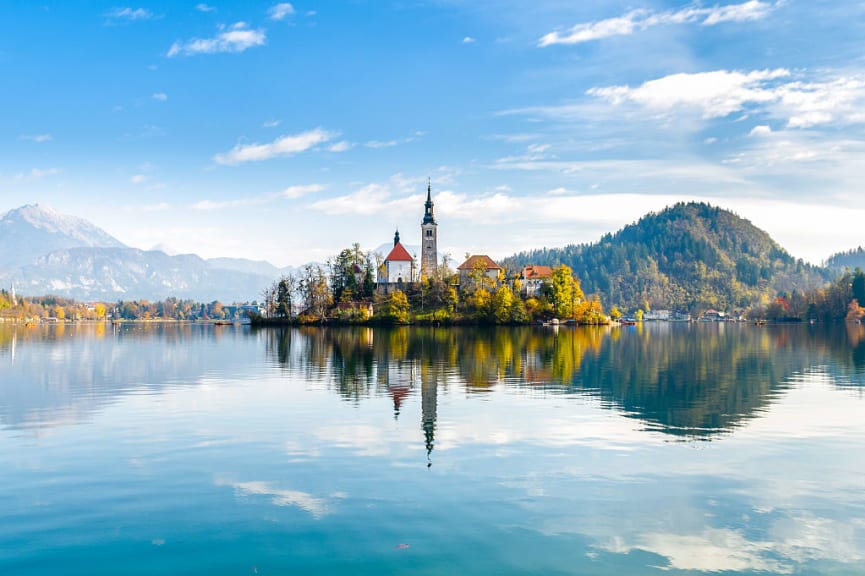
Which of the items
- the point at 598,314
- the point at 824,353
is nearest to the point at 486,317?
the point at 598,314

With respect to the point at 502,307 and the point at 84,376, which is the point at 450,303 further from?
the point at 84,376

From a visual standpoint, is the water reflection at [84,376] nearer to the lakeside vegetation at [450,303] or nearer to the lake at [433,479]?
the lake at [433,479]

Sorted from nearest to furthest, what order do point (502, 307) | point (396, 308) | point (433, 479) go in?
point (433, 479) < point (502, 307) < point (396, 308)

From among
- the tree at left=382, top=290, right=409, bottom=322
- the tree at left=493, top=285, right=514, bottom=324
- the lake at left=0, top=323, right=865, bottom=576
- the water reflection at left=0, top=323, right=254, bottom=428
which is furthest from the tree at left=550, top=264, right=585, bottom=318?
the lake at left=0, top=323, right=865, bottom=576

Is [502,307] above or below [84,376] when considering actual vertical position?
above

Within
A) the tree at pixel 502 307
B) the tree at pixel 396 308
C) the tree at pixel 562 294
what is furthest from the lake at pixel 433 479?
the tree at pixel 562 294

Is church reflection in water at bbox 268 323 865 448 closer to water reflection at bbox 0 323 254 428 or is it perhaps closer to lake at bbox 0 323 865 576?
lake at bbox 0 323 865 576

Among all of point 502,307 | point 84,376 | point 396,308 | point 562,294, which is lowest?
point 84,376

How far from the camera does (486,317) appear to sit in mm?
178375

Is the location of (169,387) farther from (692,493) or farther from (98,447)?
(692,493)

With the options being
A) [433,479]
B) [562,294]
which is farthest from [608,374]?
[562,294]

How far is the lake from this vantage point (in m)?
15.8

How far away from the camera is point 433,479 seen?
2183 centimetres

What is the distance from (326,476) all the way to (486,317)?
15696 cm
